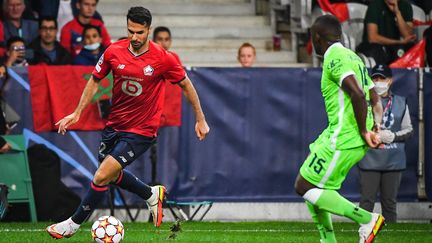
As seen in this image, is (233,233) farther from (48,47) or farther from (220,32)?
(220,32)

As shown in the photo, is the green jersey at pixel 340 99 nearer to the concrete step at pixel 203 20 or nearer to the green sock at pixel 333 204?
the green sock at pixel 333 204

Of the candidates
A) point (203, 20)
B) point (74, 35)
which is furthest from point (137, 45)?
point (203, 20)

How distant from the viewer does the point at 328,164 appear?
35.9ft

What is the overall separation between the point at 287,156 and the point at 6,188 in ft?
13.6

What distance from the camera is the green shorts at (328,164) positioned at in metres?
10.9

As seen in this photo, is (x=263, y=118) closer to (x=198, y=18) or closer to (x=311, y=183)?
(x=198, y=18)

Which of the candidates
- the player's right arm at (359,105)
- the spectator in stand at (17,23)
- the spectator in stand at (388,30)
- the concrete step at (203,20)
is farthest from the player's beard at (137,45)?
the concrete step at (203,20)

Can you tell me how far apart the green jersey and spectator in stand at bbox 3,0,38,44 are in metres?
7.85

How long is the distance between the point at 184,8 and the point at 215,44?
1.08 m

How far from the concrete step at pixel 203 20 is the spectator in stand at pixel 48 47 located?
2.85 m

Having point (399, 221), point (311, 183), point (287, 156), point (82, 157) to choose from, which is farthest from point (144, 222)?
point (311, 183)

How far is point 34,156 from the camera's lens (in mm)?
16062

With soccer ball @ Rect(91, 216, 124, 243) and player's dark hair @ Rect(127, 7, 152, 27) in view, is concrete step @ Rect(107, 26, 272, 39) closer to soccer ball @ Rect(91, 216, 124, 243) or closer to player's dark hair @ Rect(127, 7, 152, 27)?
player's dark hair @ Rect(127, 7, 152, 27)

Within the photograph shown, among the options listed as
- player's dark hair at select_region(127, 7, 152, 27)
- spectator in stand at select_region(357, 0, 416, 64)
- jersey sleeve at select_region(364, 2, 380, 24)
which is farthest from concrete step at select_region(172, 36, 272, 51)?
player's dark hair at select_region(127, 7, 152, 27)
